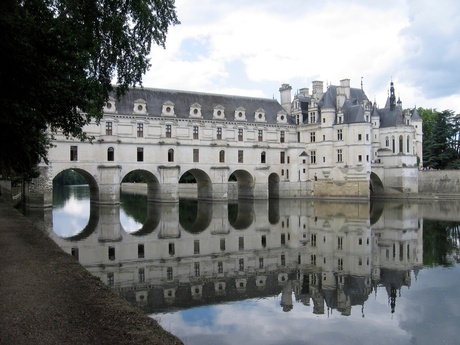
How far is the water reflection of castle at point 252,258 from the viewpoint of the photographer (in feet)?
42.8

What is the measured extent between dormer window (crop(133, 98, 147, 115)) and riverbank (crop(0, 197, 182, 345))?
101 feet

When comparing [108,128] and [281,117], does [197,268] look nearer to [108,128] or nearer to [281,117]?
[108,128]

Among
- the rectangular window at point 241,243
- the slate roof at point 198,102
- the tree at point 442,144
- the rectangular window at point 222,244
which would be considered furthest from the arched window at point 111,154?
the tree at point 442,144

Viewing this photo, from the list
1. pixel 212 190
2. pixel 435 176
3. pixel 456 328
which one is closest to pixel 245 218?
pixel 212 190

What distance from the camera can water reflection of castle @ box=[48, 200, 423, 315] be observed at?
42.8 ft

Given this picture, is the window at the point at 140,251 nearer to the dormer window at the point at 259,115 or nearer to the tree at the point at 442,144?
the dormer window at the point at 259,115

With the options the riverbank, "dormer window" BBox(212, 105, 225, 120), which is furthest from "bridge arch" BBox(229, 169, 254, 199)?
the riverbank

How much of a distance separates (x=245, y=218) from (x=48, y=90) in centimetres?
2352

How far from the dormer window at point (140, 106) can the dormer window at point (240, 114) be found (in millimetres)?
10253

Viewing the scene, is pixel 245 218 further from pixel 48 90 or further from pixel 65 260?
pixel 48 90

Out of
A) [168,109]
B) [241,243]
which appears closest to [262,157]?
[168,109]

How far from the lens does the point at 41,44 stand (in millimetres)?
9625

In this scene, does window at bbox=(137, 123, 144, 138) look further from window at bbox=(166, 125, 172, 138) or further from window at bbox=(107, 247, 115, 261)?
window at bbox=(107, 247, 115, 261)

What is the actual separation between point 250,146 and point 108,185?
1616cm
